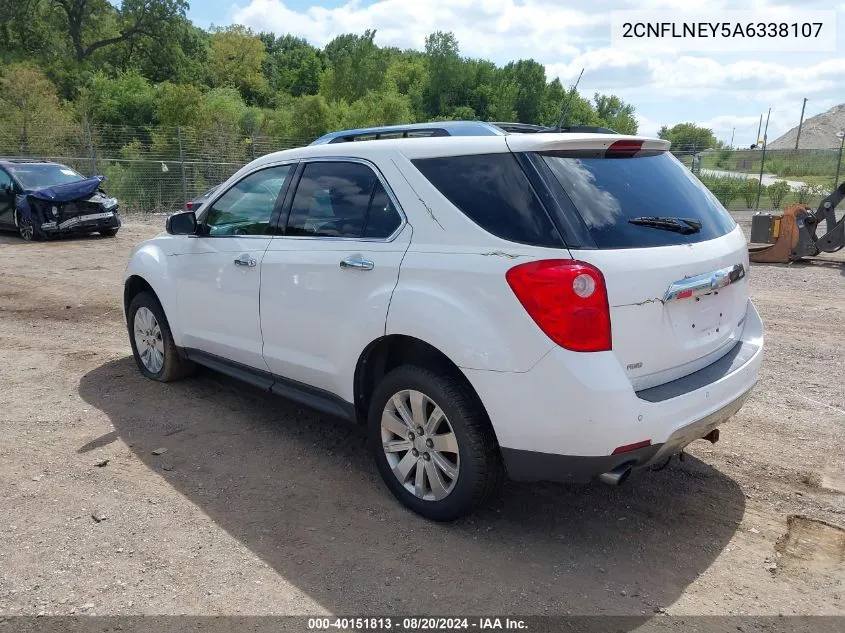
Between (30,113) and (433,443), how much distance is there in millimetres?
31195

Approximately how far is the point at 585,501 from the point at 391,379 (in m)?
1.25

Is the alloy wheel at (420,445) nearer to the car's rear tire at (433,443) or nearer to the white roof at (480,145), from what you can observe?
the car's rear tire at (433,443)

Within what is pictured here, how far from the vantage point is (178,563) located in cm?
320

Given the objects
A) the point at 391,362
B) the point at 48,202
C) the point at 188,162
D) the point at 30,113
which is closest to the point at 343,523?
the point at 391,362

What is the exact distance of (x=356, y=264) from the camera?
364 cm

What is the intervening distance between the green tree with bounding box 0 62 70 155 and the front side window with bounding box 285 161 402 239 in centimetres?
2322

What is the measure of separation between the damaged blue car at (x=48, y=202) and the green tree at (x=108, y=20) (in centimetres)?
4710

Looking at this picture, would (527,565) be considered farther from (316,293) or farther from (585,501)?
(316,293)

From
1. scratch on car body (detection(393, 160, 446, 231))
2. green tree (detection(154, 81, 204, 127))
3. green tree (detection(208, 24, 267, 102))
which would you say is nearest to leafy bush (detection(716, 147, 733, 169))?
green tree (detection(154, 81, 204, 127))

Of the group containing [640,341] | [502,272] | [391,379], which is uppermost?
[502,272]

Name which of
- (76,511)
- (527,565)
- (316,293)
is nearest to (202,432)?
(76,511)

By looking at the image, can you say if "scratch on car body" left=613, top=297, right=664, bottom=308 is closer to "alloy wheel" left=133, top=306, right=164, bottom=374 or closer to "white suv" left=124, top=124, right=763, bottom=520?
"white suv" left=124, top=124, right=763, bottom=520

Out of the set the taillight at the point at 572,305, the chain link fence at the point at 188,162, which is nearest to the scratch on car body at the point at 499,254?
the taillight at the point at 572,305

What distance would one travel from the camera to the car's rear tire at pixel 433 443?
3.22 metres
